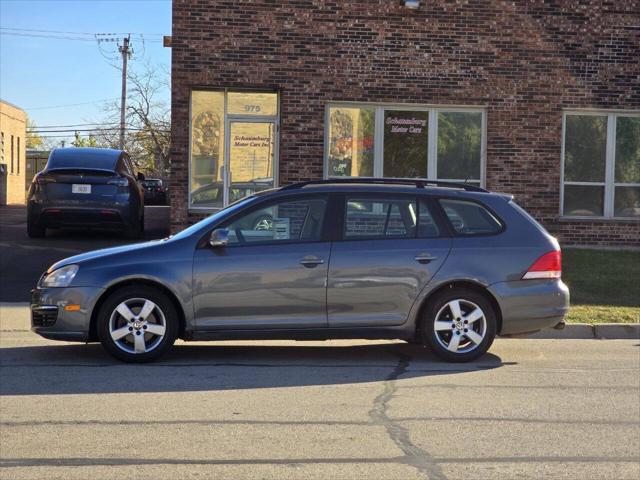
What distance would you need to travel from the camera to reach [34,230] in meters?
16.1

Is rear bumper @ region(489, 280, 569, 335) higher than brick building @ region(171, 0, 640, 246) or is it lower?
lower

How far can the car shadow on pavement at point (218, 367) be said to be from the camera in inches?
276

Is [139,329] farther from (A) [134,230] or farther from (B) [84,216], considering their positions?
(A) [134,230]

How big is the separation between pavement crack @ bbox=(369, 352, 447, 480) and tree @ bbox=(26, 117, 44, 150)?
82155mm

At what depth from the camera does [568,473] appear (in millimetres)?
4859

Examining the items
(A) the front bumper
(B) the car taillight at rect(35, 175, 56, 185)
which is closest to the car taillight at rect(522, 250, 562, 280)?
(A) the front bumper

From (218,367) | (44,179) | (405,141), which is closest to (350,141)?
(405,141)

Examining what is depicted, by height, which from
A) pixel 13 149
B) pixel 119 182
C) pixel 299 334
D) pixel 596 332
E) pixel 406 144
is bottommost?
pixel 596 332

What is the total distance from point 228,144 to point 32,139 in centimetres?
8119

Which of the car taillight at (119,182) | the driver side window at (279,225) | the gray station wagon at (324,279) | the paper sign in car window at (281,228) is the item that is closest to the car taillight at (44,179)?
the car taillight at (119,182)

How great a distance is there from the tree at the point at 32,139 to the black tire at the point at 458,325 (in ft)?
267

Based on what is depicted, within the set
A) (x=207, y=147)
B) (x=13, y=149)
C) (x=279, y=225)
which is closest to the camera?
(x=279, y=225)

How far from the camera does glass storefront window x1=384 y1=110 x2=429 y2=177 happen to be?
1597cm

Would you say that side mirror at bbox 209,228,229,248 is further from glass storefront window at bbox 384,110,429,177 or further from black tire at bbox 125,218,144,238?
glass storefront window at bbox 384,110,429,177
